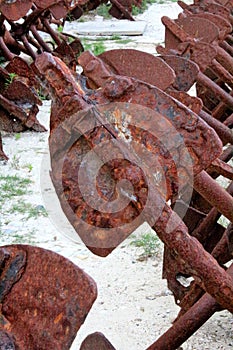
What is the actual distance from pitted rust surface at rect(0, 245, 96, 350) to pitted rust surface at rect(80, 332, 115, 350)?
0.42m

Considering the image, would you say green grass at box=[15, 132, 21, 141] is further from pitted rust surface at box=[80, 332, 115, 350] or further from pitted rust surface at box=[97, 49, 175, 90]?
pitted rust surface at box=[80, 332, 115, 350]

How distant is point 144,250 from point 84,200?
5.82 feet

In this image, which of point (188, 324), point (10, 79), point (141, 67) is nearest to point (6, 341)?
point (188, 324)

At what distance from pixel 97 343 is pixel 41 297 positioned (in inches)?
17.6

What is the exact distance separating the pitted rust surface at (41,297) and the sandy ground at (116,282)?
0.87m

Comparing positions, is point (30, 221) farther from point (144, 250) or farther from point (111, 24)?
point (111, 24)

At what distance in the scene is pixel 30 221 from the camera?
11.5ft

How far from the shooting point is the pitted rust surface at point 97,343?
1540mm

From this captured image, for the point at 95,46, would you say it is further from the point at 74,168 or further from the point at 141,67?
the point at 74,168

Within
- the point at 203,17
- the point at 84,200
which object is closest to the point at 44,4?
the point at 203,17

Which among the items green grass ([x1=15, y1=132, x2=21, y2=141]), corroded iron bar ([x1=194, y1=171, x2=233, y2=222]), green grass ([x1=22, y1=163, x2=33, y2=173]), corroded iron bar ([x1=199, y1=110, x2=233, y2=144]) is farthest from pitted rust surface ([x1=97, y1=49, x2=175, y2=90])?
green grass ([x1=15, y1=132, x2=21, y2=141])

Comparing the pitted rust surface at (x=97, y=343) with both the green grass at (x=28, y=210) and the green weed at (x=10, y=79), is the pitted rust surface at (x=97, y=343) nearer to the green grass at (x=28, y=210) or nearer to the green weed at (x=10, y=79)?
the green grass at (x=28, y=210)

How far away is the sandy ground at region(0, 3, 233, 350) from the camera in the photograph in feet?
7.98

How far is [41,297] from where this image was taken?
1.14 meters
